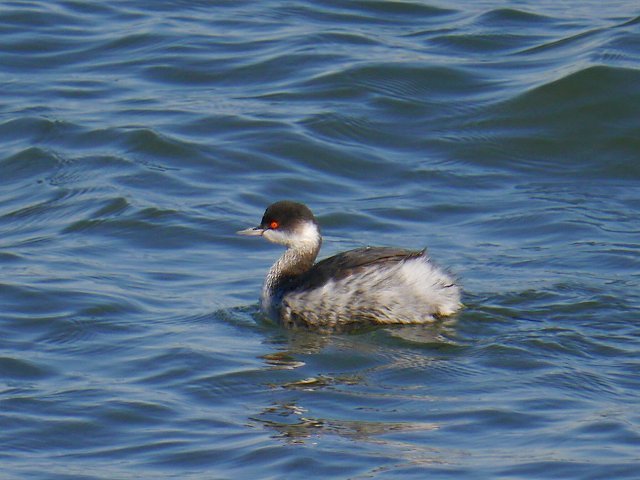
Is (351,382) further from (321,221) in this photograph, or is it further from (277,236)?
(321,221)

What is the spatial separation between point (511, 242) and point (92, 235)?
2.93 m

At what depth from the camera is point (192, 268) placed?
964 centimetres

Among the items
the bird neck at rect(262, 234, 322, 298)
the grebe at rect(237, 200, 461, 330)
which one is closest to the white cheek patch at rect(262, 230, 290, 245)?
the bird neck at rect(262, 234, 322, 298)

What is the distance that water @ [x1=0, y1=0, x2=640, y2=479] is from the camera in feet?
21.9

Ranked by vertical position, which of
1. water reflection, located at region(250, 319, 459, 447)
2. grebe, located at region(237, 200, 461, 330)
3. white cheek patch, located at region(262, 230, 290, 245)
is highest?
white cheek patch, located at region(262, 230, 290, 245)

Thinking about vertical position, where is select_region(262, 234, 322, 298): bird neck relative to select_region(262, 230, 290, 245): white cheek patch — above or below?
below

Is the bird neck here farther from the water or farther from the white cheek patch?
the water

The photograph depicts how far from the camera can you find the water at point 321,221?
263 inches

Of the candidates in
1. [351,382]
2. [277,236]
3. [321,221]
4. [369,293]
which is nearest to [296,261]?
[277,236]

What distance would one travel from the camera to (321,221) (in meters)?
10.5

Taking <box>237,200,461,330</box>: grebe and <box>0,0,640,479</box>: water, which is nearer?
<box>0,0,640,479</box>: water

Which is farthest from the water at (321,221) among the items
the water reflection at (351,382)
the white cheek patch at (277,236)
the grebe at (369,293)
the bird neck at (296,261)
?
the white cheek patch at (277,236)

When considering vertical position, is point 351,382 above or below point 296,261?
below

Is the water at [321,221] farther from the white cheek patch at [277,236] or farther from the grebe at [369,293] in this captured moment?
the white cheek patch at [277,236]
